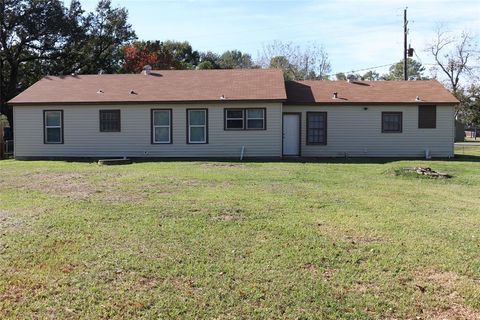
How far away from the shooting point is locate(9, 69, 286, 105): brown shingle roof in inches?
817

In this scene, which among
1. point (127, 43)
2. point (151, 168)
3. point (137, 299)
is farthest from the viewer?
point (127, 43)

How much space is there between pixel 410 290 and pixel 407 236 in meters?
2.09

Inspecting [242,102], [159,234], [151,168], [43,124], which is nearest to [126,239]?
[159,234]

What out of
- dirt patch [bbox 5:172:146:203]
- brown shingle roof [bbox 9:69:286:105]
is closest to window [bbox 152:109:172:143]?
brown shingle roof [bbox 9:69:286:105]

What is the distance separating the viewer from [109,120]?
21.2 meters

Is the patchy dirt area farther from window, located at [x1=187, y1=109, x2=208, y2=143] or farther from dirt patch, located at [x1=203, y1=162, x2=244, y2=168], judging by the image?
window, located at [x1=187, y1=109, x2=208, y2=143]

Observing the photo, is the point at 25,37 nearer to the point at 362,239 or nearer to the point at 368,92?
the point at 368,92

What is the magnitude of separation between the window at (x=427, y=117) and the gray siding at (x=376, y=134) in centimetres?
13

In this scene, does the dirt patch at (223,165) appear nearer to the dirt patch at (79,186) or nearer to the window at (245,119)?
the window at (245,119)

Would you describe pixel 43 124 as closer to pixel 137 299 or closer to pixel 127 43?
pixel 137 299

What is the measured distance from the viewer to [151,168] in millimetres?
16000

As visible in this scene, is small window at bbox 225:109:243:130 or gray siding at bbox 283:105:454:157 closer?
small window at bbox 225:109:243:130

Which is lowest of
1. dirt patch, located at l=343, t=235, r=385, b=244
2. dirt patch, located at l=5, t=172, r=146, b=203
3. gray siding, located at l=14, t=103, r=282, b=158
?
dirt patch, located at l=343, t=235, r=385, b=244

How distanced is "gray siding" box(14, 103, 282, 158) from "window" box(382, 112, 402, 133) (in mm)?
4522
